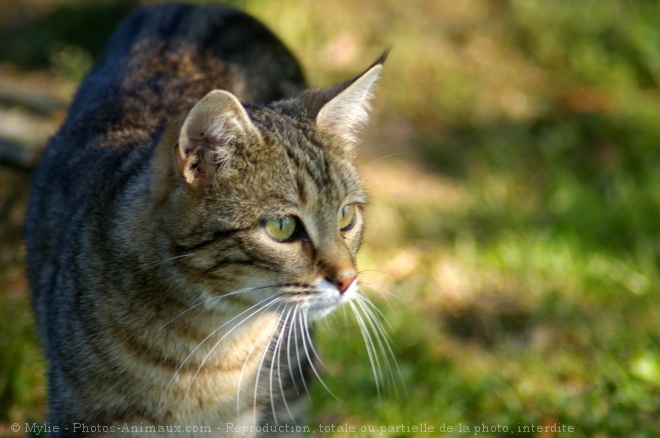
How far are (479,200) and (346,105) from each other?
8.51 ft

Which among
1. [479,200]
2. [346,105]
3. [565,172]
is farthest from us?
[565,172]

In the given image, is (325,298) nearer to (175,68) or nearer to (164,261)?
(164,261)

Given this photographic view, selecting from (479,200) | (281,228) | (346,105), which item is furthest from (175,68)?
(479,200)

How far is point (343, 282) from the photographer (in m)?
2.34

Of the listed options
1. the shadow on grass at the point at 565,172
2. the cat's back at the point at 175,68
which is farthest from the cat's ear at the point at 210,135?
the shadow on grass at the point at 565,172

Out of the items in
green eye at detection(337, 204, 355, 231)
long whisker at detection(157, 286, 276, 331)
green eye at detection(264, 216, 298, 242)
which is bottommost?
Answer: long whisker at detection(157, 286, 276, 331)

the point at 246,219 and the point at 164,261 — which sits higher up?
the point at 246,219

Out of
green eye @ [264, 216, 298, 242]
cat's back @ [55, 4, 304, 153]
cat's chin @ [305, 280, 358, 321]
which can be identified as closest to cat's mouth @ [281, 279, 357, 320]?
cat's chin @ [305, 280, 358, 321]

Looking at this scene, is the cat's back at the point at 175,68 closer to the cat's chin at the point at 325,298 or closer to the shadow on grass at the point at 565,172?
the cat's chin at the point at 325,298

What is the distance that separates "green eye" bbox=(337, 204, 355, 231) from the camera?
8.32 feet

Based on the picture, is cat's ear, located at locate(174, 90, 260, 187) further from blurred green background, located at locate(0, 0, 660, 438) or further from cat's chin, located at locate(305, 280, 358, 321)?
blurred green background, located at locate(0, 0, 660, 438)

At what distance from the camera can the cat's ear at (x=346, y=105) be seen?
261cm

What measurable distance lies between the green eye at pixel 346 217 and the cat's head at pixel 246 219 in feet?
0.30

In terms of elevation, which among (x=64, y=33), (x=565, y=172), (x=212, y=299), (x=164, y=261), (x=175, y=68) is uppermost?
(x=64, y=33)
